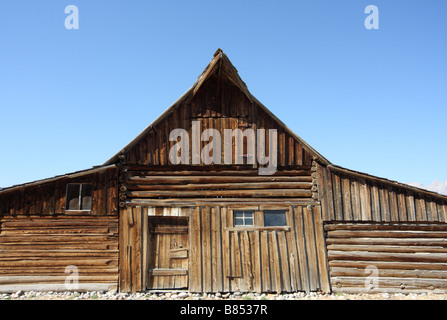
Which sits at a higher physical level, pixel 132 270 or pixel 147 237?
pixel 147 237

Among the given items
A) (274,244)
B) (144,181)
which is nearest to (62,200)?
(144,181)

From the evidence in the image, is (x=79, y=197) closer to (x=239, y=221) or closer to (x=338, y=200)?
(x=239, y=221)

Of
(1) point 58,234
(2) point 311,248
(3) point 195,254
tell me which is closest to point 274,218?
(2) point 311,248

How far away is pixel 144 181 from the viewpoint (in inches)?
488

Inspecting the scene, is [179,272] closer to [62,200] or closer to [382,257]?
[62,200]

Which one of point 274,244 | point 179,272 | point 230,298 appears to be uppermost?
point 274,244

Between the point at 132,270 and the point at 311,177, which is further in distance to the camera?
the point at 311,177

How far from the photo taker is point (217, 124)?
12.7m

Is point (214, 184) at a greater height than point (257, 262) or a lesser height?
greater

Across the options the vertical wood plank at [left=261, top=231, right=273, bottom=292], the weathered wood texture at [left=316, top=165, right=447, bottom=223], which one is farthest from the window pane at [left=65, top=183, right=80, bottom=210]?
the weathered wood texture at [left=316, top=165, right=447, bottom=223]

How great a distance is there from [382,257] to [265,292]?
424 cm

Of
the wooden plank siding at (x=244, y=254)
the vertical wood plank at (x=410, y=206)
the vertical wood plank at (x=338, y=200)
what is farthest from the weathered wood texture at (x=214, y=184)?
the vertical wood plank at (x=410, y=206)

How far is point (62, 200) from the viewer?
39.4 feet

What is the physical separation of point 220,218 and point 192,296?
2683mm
